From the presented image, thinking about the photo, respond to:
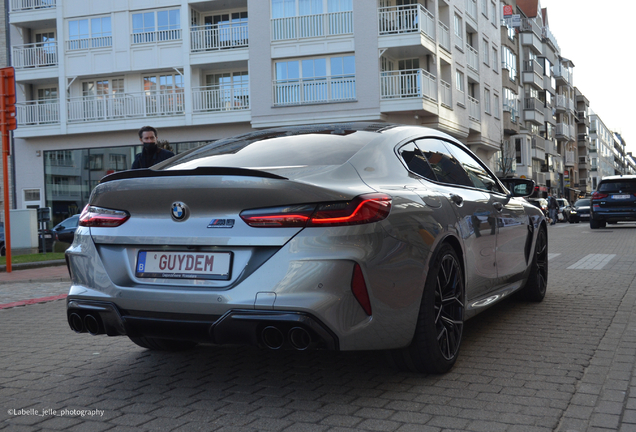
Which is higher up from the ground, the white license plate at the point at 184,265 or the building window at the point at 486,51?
the building window at the point at 486,51

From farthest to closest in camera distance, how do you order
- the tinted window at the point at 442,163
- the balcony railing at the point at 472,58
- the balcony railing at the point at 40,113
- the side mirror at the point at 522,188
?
the balcony railing at the point at 472,58 < the balcony railing at the point at 40,113 < the side mirror at the point at 522,188 < the tinted window at the point at 442,163

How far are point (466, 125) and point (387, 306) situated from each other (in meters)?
33.0

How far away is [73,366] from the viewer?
15.5 ft

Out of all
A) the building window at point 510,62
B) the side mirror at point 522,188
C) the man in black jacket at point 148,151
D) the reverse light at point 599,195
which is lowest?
the reverse light at point 599,195

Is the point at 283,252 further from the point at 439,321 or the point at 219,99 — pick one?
the point at 219,99

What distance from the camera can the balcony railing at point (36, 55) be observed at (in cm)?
3291

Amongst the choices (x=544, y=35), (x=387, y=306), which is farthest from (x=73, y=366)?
(x=544, y=35)

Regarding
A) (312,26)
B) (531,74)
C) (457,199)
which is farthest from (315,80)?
(531,74)

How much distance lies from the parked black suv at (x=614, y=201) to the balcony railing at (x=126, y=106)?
17.0 metres

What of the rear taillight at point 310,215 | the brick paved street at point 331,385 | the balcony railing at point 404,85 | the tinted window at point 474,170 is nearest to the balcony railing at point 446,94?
the balcony railing at point 404,85

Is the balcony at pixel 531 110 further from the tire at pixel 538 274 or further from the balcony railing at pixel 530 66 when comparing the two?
the tire at pixel 538 274

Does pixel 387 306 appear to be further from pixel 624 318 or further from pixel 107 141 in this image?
pixel 107 141

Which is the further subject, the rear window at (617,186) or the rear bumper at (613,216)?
the rear window at (617,186)

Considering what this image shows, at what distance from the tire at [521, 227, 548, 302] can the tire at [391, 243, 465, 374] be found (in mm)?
2448
